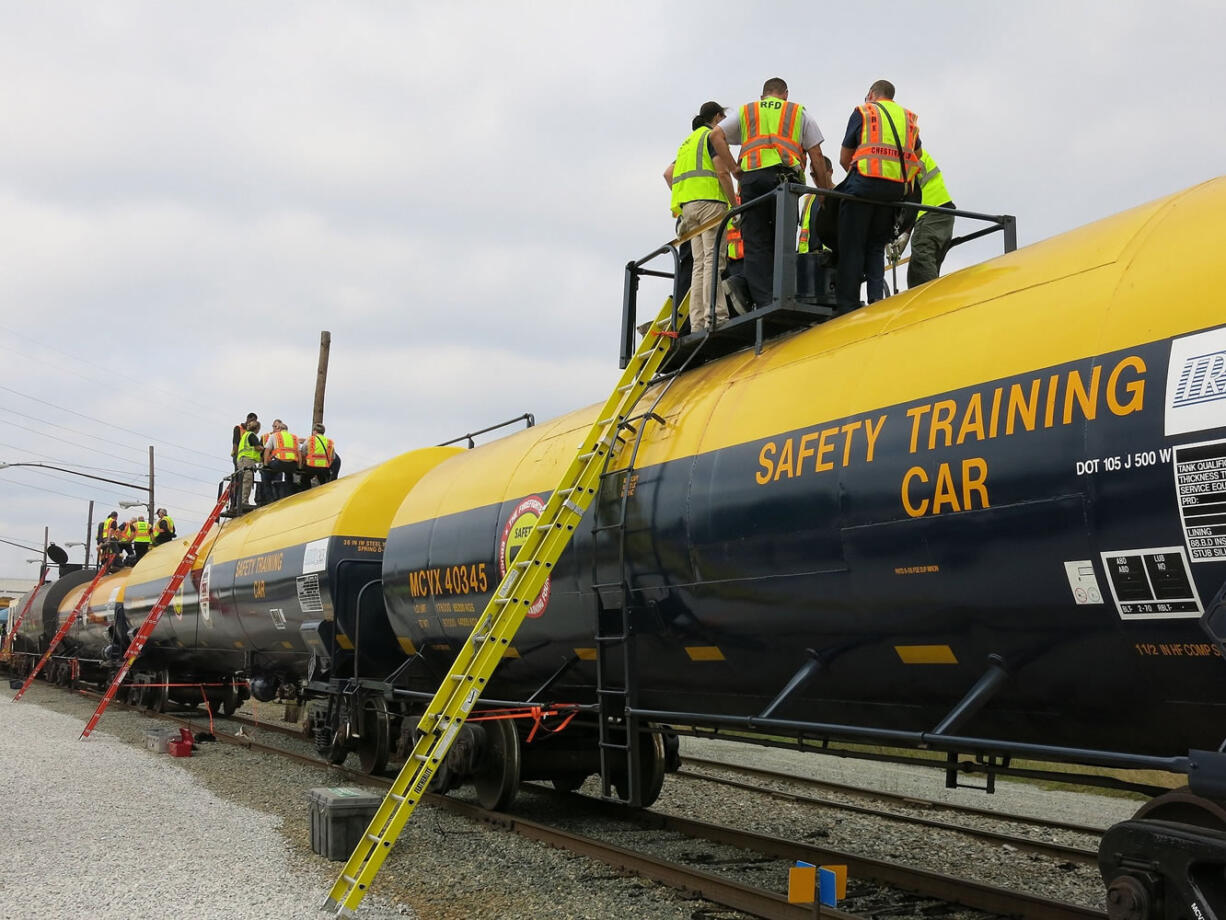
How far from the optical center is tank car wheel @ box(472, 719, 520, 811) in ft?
31.6

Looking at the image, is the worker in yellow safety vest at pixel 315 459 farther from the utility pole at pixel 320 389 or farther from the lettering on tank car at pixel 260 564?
the utility pole at pixel 320 389

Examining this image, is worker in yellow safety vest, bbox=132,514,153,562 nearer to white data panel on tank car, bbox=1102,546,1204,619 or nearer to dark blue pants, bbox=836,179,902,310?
dark blue pants, bbox=836,179,902,310

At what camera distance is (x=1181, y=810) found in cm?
400

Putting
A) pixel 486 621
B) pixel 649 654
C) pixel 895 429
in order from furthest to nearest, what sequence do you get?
pixel 486 621, pixel 649 654, pixel 895 429

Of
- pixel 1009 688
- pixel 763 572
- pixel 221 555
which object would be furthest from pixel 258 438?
pixel 1009 688

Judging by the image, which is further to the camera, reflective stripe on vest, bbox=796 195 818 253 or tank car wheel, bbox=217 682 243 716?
tank car wheel, bbox=217 682 243 716

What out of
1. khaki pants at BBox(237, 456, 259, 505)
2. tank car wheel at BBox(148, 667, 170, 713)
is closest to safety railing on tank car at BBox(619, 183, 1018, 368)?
khaki pants at BBox(237, 456, 259, 505)

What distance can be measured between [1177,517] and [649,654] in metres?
3.75

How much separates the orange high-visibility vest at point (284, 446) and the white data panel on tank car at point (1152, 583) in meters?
13.8

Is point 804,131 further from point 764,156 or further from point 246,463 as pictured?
point 246,463

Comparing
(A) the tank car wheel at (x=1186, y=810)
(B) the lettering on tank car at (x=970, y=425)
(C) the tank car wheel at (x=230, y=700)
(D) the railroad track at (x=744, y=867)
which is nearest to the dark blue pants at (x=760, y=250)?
(B) the lettering on tank car at (x=970, y=425)

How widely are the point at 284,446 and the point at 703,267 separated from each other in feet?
33.4

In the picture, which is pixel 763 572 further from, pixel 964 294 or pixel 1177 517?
pixel 1177 517

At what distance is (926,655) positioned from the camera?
4914 mm
